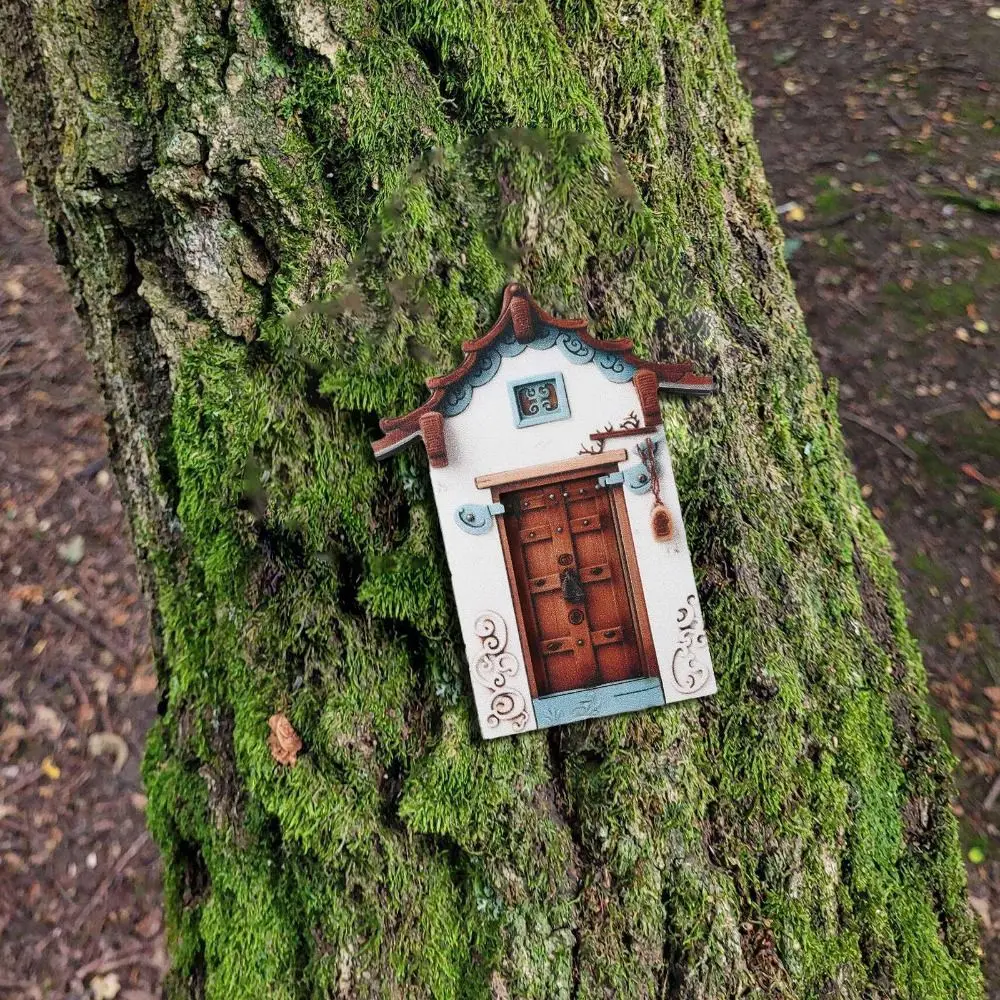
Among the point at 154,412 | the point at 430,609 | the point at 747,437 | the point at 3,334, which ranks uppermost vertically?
the point at 3,334

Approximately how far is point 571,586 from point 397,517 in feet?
1.15

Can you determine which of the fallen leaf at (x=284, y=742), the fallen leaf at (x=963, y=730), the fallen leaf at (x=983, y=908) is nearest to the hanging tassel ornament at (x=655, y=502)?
the fallen leaf at (x=284, y=742)

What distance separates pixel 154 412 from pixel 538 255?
2.79 feet

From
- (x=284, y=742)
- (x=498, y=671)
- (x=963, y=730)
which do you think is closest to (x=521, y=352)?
(x=498, y=671)

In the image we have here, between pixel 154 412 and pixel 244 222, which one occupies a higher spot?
Result: pixel 244 222

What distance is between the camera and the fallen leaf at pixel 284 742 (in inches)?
62.1

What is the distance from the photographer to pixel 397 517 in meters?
1.57

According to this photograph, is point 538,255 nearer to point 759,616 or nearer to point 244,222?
point 244,222

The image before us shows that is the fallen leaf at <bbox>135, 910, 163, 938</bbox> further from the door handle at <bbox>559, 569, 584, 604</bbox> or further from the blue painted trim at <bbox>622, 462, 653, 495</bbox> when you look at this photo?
the blue painted trim at <bbox>622, 462, 653, 495</bbox>

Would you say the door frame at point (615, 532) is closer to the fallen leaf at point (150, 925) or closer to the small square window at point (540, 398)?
the small square window at point (540, 398)

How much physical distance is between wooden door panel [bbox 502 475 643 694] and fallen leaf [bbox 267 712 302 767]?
0.48 metres

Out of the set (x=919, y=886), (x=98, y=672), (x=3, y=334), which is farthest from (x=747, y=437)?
(x=3, y=334)

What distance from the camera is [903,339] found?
489cm

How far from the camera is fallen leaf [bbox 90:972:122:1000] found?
3.27 metres
